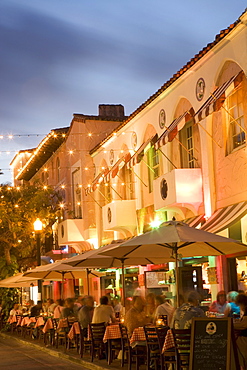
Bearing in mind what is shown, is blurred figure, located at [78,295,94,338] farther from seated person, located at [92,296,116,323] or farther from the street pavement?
seated person, located at [92,296,116,323]

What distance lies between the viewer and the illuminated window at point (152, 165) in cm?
2733

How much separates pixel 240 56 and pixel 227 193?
4049mm

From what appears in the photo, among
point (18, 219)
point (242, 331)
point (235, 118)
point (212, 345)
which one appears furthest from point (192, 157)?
point (18, 219)

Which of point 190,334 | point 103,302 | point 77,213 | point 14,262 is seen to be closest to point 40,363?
point 103,302

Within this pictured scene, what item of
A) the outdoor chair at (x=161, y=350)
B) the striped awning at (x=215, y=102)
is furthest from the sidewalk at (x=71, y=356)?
the striped awning at (x=215, y=102)

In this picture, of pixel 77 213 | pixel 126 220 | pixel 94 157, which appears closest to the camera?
pixel 126 220

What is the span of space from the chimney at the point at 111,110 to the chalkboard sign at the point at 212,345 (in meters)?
30.2

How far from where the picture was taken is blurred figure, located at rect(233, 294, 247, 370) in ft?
37.4

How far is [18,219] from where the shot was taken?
3538cm

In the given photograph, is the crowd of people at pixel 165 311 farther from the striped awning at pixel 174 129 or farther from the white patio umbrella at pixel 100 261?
the striped awning at pixel 174 129

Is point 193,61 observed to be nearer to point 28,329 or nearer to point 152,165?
point 152,165

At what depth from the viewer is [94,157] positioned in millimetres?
35969

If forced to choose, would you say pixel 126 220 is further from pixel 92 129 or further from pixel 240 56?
pixel 240 56

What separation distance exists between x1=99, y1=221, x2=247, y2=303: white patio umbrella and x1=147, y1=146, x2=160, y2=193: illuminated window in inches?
424
